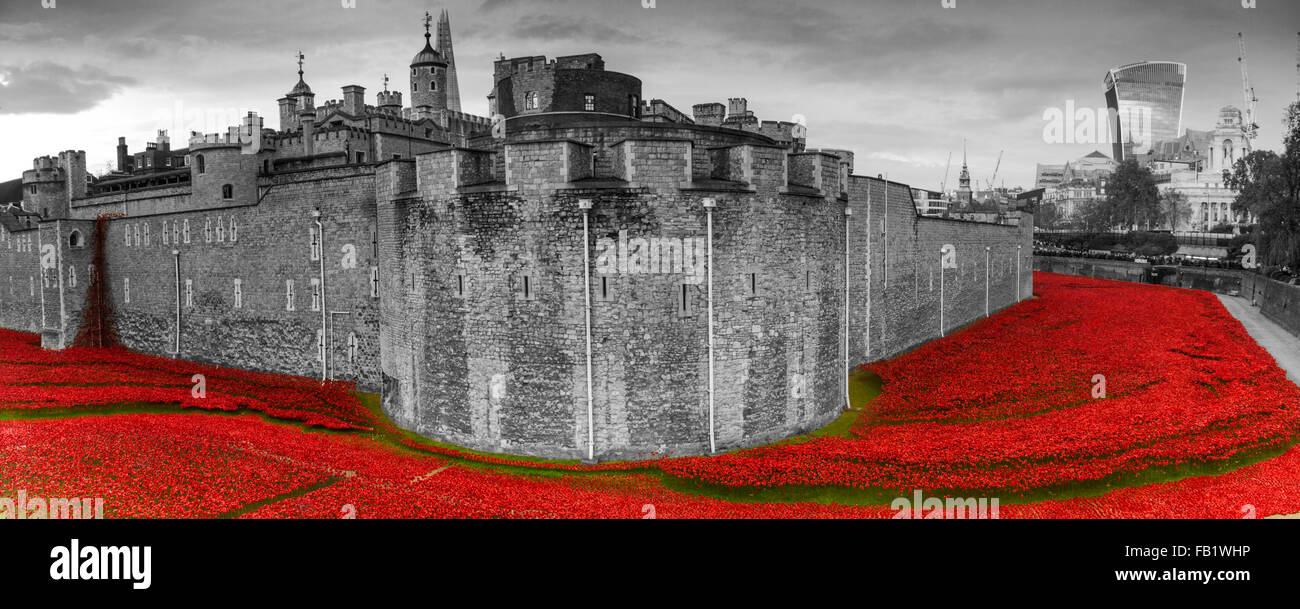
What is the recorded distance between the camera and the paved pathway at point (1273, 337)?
3394cm

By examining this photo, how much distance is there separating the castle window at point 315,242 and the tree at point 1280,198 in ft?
191

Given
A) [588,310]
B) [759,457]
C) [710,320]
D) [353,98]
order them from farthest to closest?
[353,98]
[710,320]
[588,310]
[759,457]

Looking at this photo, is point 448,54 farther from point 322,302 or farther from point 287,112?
point 322,302

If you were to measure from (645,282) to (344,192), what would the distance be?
15602mm

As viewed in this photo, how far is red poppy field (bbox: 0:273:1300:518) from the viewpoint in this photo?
16.7 meters

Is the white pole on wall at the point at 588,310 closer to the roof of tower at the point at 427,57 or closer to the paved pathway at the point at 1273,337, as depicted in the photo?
the paved pathway at the point at 1273,337

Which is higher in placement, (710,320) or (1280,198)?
(1280,198)

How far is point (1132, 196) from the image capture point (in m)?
102

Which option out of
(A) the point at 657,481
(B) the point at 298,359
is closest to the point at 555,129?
(A) the point at 657,481

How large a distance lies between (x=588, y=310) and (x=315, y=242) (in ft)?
54.6

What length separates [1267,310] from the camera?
2024 inches

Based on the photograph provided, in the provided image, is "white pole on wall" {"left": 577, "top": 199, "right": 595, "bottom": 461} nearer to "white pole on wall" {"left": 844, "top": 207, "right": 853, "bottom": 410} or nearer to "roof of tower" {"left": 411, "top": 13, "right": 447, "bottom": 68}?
"white pole on wall" {"left": 844, "top": 207, "right": 853, "bottom": 410}

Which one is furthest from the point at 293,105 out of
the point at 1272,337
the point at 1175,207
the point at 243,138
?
the point at 1175,207

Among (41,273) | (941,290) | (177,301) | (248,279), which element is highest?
(41,273)
